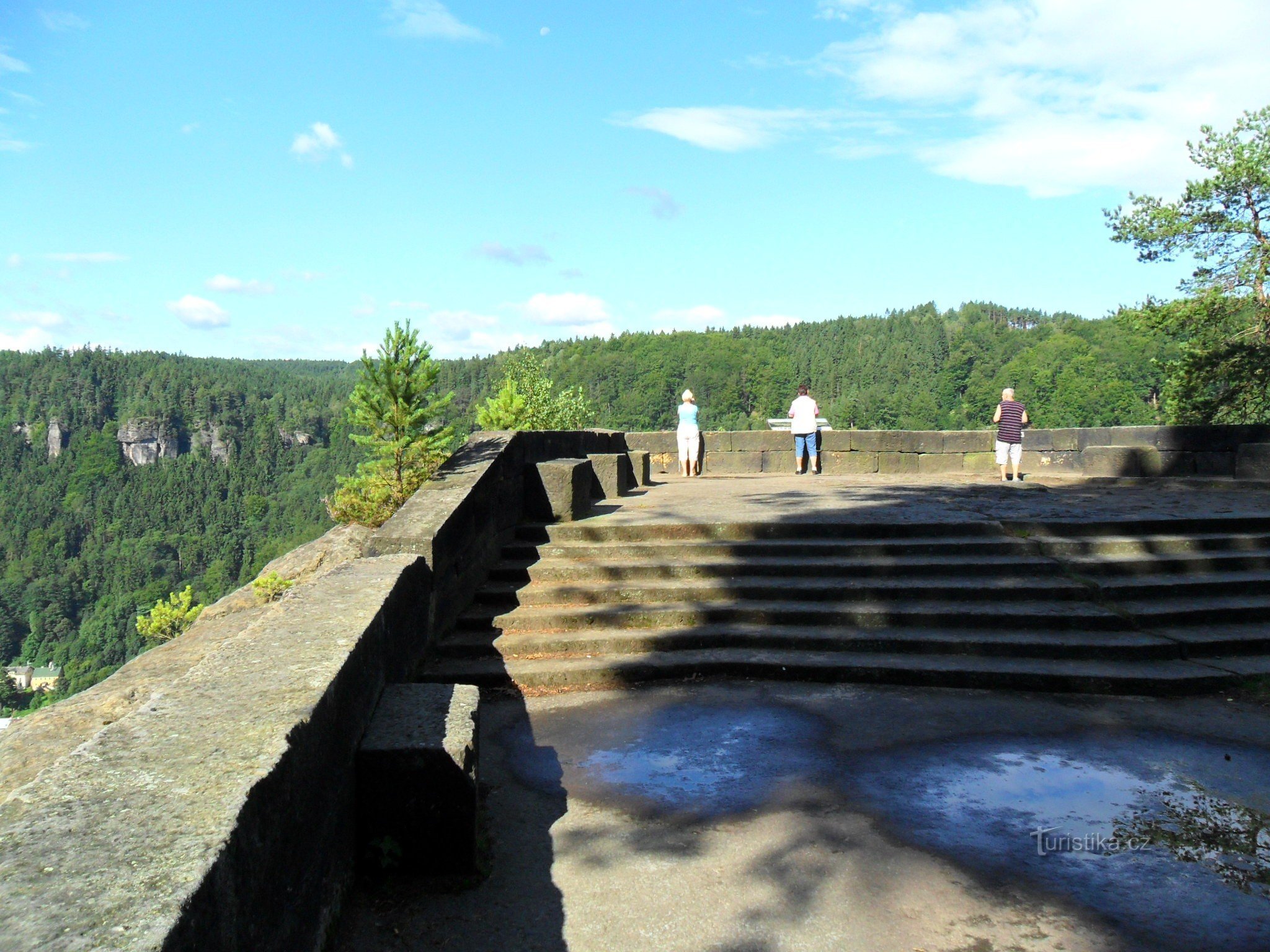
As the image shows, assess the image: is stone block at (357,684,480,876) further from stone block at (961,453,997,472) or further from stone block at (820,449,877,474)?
stone block at (961,453,997,472)

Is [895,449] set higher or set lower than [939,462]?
higher

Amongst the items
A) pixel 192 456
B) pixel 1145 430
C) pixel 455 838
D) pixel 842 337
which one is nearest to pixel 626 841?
pixel 455 838

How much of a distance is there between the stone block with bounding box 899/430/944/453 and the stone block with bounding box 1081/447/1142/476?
296cm

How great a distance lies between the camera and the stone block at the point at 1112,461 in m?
13.8

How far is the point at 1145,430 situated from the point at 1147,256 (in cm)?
1724

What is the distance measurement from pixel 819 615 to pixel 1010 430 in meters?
7.93

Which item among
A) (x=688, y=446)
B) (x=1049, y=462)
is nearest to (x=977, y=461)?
(x=1049, y=462)

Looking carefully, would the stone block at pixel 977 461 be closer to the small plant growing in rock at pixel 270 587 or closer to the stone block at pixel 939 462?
the stone block at pixel 939 462

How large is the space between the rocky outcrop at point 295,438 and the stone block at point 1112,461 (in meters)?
174

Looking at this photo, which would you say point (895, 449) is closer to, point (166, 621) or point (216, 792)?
point (216, 792)

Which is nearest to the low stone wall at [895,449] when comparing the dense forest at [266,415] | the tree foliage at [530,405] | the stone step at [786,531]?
the tree foliage at [530,405]

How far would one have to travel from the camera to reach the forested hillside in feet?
322

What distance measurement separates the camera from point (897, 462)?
55.9 feet

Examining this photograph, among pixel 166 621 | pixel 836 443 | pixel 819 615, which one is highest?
pixel 836 443
